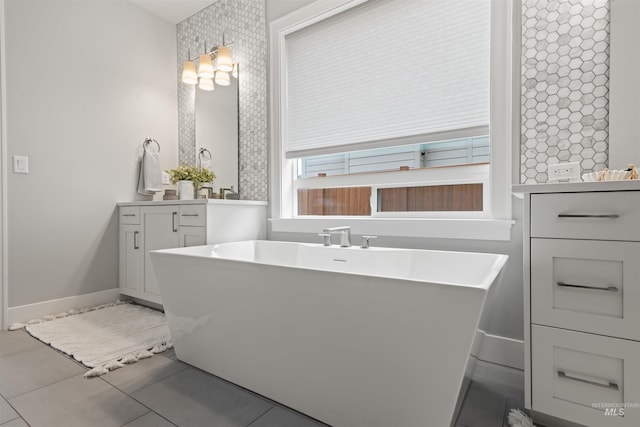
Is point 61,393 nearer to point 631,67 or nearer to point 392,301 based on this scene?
point 392,301

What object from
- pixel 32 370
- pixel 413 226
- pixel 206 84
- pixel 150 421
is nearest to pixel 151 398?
pixel 150 421

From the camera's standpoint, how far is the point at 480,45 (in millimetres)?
1843

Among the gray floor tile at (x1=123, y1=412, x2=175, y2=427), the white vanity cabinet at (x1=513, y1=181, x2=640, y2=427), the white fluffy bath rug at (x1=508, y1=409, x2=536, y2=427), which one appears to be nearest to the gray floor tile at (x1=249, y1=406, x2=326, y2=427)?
the gray floor tile at (x1=123, y1=412, x2=175, y2=427)

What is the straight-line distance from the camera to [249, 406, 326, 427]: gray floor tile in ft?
4.07

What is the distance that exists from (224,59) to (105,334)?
2277 mm

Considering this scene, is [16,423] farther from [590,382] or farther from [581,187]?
[581,187]

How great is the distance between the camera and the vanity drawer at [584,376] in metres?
1.06

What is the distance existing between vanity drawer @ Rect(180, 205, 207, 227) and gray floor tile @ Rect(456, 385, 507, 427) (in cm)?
183

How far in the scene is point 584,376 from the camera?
3.71 ft

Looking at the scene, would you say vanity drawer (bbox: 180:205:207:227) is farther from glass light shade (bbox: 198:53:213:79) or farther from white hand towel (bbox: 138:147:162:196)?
glass light shade (bbox: 198:53:213:79)

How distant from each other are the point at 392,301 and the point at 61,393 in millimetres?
1560

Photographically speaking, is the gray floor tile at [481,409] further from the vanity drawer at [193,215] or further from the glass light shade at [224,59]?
the glass light shade at [224,59]

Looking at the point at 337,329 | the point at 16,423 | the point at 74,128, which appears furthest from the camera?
the point at 74,128

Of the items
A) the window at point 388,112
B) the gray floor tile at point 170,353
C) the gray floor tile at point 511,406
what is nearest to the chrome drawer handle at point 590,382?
the gray floor tile at point 511,406
